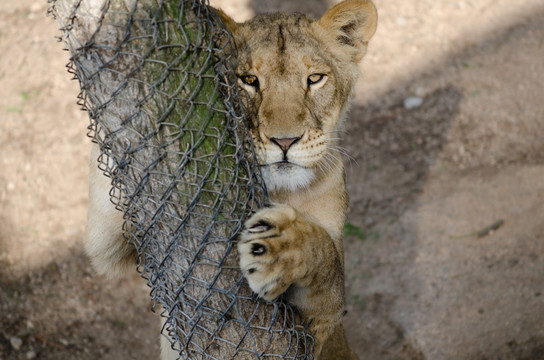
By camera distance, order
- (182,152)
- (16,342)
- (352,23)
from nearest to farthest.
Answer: (182,152) → (352,23) → (16,342)

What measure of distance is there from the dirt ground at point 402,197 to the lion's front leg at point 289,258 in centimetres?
239

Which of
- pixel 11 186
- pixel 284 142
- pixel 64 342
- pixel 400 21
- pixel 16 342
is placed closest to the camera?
pixel 284 142

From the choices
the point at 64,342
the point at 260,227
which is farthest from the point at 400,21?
the point at 260,227

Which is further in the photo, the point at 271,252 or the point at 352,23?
the point at 352,23

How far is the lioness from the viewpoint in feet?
7.49

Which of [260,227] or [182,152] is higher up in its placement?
[182,152]

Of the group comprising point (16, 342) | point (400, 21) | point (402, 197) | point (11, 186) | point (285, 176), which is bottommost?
point (402, 197)

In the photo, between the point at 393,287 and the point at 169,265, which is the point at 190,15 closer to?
the point at 169,265

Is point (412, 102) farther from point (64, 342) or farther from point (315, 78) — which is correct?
point (64, 342)

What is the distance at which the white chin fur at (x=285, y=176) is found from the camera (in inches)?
107

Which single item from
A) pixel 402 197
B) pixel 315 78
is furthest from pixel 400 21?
pixel 315 78

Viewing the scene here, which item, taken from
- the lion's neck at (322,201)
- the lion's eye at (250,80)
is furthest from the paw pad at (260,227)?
the lion's eye at (250,80)

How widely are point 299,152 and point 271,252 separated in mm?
Result: 645

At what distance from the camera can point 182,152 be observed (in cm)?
218
